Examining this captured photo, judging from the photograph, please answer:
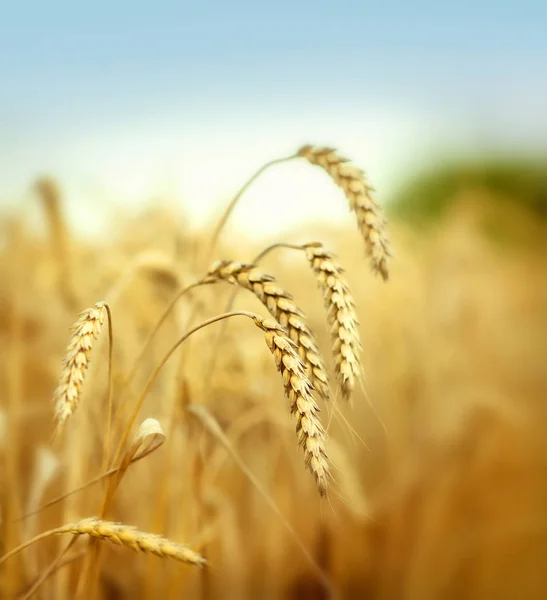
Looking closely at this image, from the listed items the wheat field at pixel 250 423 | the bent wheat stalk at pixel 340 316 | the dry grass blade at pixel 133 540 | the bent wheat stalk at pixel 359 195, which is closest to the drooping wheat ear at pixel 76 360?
the wheat field at pixel 250 423

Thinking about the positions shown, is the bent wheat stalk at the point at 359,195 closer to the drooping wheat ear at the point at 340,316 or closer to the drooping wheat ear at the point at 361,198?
the drooping wheat ear at the point at 361,198

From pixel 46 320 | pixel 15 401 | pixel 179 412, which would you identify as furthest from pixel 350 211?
pixel 46 320

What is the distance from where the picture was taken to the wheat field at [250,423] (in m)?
0.93

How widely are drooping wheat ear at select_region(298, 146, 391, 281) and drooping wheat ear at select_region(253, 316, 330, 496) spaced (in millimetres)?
292

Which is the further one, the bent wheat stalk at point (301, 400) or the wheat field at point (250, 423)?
the wheat field at point (250, 423)

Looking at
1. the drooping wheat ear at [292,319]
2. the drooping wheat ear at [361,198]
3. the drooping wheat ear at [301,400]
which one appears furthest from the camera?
the drooping wheat ear at [361,198]

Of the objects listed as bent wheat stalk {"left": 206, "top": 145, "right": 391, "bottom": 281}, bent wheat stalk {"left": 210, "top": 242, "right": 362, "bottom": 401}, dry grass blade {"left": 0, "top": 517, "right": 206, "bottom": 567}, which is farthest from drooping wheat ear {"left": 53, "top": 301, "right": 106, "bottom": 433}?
bent wheat stalk {"left": 206, "top": 145, "right": 391, "bottom": 281}

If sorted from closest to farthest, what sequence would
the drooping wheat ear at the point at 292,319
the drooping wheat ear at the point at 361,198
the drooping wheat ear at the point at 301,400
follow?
1. the drooping wheat ear at the point at 301,400
2. the drooping wheat ear at the point at 292,319
3. the drooping wheat ear at the point at 361,198

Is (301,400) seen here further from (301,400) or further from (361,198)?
Answer: (361,198)

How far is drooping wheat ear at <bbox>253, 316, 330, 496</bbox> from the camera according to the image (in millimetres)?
771

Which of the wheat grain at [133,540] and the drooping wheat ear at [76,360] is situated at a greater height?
the drooping wheat ear at [76,360]

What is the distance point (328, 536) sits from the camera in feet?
6.77

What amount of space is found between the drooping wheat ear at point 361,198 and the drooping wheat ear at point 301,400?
0.96 ft

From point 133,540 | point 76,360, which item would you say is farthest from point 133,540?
point 76,360
